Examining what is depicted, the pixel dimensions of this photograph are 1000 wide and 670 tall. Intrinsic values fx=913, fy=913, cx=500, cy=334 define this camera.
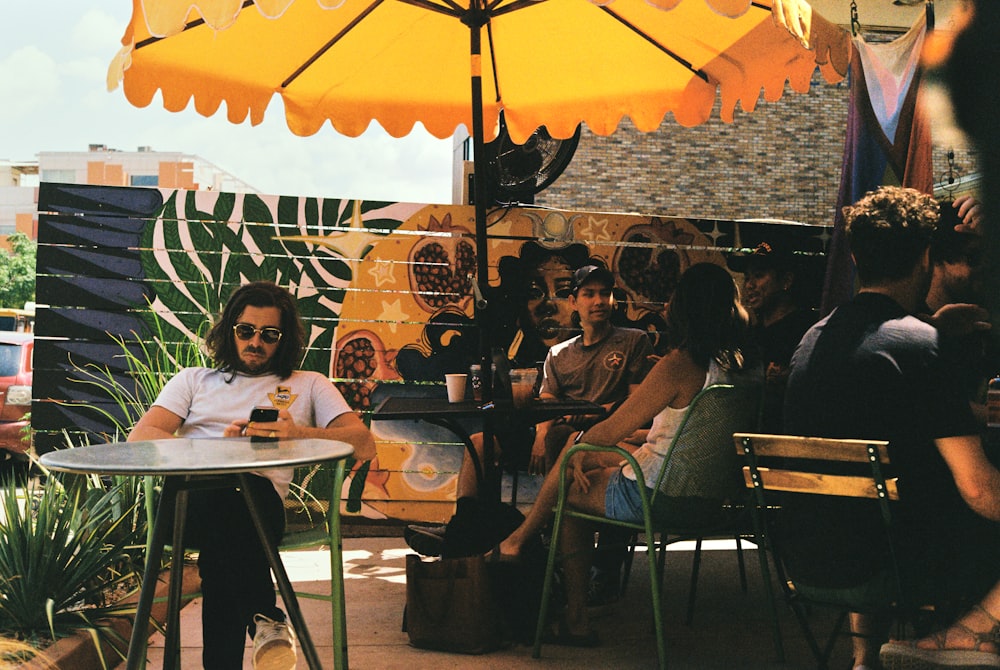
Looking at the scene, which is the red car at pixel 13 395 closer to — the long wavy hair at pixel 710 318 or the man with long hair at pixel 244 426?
the man with long hair at pixel 244 426

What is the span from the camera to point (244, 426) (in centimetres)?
288

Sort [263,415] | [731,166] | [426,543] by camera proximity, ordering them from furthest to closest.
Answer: [731,166], [426,543], [263,415]

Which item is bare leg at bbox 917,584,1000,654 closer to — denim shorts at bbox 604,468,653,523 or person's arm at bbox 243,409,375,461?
denim shorts at bbox 604,468,653,523

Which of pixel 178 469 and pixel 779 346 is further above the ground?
pixel 779 346

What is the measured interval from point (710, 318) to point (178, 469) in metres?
1.87

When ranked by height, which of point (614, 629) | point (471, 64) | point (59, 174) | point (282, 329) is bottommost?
point (614, 629)

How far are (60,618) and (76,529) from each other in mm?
315

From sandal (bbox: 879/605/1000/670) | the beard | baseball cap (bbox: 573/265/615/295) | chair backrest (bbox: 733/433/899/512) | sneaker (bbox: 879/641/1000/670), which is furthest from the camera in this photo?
baseball cap (bbox: 573/265/615/295)

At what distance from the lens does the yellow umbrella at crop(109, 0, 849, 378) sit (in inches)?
159

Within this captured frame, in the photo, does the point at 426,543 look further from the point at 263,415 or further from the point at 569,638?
the point at 263,415

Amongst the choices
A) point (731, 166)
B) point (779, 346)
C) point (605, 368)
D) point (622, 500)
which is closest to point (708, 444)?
point (622, 500)

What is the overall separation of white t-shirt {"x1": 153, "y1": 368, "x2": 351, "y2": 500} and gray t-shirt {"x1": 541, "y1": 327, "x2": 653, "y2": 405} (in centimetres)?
181

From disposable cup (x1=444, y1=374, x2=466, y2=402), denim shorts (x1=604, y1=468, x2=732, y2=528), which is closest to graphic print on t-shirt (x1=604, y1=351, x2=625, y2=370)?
disposable cup (x1=444, y1=374, x2=466, y2=402)

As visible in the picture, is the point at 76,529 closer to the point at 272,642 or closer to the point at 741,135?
the point at 272,642
